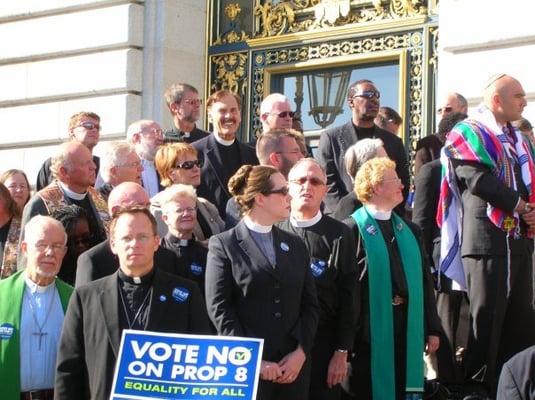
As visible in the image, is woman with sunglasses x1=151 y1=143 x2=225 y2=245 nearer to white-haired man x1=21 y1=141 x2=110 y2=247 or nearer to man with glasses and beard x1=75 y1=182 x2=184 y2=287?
white-haired man x1=21 y1=141 x2=110 y2=247

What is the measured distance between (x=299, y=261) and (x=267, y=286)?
10.2 inches

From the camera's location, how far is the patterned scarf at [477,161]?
8352 millimetres

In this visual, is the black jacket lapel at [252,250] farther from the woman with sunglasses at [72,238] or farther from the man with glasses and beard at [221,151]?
the man with glasses and beard at [221,151]

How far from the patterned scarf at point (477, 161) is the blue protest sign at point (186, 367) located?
3.15 metres

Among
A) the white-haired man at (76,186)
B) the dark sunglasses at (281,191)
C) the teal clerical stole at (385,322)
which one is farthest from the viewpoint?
the white-haired man at (76,186)

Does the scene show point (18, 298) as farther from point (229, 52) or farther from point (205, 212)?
point (229, 52)

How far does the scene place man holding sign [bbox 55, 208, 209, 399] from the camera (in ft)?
21.9

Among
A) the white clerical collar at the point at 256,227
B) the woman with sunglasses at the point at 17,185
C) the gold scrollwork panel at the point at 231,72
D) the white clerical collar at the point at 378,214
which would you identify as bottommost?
the white clerical collar at the point at 256,227

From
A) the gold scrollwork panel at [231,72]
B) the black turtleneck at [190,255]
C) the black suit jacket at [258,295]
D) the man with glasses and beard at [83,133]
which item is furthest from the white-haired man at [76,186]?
the gold scrollwork panel at [231,72]

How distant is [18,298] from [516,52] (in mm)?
Answer: 5314

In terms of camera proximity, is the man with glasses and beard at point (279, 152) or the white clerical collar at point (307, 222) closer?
the white clerical collar at point (307, 222)

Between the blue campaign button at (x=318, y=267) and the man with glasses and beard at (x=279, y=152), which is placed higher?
the man with glasses and beard at (x=279, y=152)

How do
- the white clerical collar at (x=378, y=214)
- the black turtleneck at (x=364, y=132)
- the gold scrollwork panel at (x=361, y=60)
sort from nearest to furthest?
the white clerical collar at (x=378, y=214), the black turtleneck at (x=364, y=132), the gold scrollwork panel at (x=361, y=60)

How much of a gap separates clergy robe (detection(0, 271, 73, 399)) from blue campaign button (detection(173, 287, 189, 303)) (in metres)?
0.98
